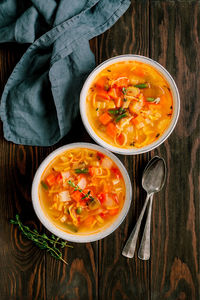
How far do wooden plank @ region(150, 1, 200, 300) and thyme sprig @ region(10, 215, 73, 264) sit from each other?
642 mm

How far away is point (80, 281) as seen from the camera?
7.08ft

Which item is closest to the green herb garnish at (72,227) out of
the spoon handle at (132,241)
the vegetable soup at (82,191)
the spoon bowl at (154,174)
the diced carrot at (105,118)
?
the vegetable soup at (82,191)

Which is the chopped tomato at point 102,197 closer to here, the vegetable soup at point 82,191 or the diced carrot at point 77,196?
the vegetable soup at point 82,191

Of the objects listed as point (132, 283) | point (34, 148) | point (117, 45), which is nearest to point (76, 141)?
point (34, 148)

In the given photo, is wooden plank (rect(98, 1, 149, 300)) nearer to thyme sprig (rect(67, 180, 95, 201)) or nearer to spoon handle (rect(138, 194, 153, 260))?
spoon handle (rect(138, 194, 153, 260))

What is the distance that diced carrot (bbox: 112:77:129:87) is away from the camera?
6.10 ft

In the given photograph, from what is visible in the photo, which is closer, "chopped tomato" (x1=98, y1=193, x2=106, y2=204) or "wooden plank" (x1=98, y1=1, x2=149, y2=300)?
"chopped tomato" (x1=98, y1=193, x2=106, y2=204)

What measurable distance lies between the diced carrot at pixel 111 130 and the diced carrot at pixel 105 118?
0.02 m

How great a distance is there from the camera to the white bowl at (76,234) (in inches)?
75.5

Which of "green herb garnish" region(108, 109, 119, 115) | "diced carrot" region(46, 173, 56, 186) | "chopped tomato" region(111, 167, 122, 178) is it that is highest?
"green herb garnish" region(108, 109, 119, 115)

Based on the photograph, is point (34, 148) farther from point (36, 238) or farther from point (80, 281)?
point (80, 281)

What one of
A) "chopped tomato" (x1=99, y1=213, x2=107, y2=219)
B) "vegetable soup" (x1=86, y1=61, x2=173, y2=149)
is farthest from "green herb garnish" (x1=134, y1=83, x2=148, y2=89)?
"chopped tomato" (x1=99, y1=213, x2=107, y2=219)

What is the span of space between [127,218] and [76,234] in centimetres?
38

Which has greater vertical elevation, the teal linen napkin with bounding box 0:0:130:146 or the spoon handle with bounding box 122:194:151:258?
the teal linen napkin with bounding box 0:0:130:146
